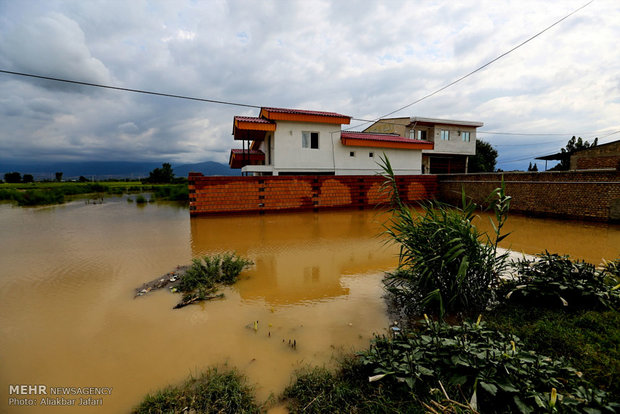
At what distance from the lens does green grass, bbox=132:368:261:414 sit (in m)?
1.71

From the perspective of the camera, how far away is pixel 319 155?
553 inches

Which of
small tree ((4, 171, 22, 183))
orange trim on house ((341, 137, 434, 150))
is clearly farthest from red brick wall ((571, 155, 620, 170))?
small tree ((4, 171, 22, 183))

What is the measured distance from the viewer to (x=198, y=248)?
5.92 m

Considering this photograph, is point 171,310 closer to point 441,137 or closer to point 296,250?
point 296,250

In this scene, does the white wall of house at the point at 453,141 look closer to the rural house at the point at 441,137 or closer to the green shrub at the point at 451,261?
the rural house at the point at 441,137

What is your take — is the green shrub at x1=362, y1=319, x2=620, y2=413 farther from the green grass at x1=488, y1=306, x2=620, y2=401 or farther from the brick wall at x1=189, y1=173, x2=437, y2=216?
the brick wall at x1=189, y1=173, x2=437, y2=216

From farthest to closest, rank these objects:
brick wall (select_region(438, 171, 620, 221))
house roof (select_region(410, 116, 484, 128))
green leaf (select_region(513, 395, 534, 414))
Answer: house roof (select_region(410, 116, 484, 128)), brick wall (select_region(438, 171, 620, 221)), green leaf (select_region(513, 395, 534, 414))

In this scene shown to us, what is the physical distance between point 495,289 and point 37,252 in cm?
852

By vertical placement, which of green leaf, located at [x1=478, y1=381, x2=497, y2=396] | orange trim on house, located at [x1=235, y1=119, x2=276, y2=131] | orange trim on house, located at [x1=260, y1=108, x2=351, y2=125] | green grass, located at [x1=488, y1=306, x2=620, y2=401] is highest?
orange trim on house, located at [x1=260, y1=108, x2=351, y2=125]

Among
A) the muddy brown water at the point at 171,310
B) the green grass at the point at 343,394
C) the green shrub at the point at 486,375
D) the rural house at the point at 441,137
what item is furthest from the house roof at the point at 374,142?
the green grass at the point at 343,394

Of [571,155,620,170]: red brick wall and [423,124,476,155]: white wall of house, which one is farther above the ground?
[423,124,476,155]: white wall of house

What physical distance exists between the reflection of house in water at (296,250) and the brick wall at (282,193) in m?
0.86

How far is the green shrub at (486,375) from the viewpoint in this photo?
147 centimetres

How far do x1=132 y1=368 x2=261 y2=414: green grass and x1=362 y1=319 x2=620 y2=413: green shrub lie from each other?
914 mm
